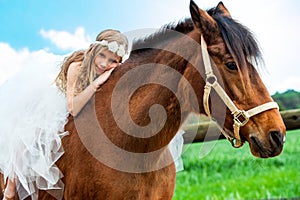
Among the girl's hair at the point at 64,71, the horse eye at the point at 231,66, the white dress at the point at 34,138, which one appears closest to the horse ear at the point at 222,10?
the horse eye at the point at 231,66

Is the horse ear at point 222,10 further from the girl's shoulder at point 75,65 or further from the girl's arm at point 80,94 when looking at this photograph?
the girl's shoulder at point 75,65

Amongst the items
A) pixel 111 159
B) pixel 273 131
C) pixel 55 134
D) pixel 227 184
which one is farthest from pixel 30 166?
pixel 227 184

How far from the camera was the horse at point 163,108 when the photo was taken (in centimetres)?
273

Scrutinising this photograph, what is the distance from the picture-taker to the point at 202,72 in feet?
9.26

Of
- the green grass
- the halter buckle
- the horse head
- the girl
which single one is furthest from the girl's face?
the green grass

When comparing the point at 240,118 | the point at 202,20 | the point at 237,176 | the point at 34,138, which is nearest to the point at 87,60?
the point at 34,138

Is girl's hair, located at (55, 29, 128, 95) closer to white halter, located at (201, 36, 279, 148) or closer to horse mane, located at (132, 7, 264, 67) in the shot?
horse mane, located at (132, 7, 264, 67)

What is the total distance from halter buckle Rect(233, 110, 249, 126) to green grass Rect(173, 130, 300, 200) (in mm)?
2979

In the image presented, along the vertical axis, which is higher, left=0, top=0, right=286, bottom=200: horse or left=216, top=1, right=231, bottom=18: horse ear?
left=216, top=1, right=231, bottom=18: horse ear

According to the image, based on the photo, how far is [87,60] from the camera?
3.20 m

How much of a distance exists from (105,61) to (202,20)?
0.77 m

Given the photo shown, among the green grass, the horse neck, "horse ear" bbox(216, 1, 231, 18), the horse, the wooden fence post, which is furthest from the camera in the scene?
the green grass

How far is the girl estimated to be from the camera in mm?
3092

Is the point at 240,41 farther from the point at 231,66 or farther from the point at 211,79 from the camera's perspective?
the point at 211,79
